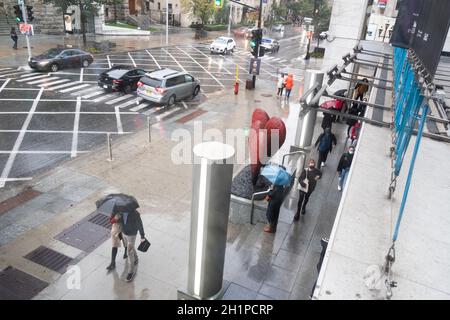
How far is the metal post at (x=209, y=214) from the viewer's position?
5.25 m

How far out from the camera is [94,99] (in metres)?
20.6

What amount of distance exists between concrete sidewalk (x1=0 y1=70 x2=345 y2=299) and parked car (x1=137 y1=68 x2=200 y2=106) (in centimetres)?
612

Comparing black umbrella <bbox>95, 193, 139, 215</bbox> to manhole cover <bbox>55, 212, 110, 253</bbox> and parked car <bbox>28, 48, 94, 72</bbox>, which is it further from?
parked car <bbox>28, 48, 94, 72</bbox>

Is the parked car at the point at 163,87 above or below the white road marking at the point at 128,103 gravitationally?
above

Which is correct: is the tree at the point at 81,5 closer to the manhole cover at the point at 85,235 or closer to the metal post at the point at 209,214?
the manhole cover at the point at 85,235

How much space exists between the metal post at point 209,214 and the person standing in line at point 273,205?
107 inches

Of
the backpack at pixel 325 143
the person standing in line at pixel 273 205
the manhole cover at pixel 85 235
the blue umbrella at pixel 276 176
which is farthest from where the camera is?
the backpack at pixel 325 143

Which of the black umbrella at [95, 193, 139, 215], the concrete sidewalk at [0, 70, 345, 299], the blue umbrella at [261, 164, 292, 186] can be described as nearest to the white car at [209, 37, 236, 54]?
the concrete sidewalk at [0, 70, 345, 299]

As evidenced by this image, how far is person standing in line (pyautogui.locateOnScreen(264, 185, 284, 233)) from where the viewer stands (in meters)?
8.55

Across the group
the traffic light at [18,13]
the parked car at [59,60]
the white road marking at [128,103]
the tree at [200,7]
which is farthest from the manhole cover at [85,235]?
the tree at [200,7]

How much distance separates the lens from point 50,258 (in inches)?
326

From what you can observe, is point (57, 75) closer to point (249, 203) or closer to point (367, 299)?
point (249, 203)

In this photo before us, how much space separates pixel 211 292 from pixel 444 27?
4.95 metres
